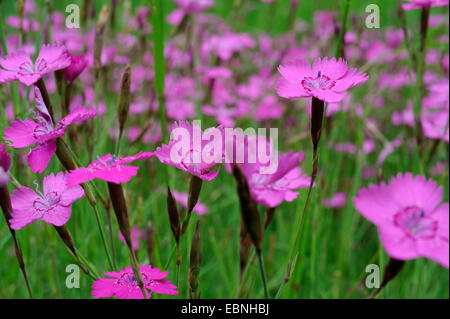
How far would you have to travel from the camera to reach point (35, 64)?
2.06 feet

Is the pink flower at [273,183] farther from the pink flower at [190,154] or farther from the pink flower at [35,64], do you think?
the pink flower at [35,64]

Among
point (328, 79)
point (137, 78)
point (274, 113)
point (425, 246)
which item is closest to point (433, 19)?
point (274, 113)

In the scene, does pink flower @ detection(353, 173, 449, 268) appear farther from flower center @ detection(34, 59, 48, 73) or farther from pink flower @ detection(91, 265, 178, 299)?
flower center @ detection(34, 59, 48, 73)

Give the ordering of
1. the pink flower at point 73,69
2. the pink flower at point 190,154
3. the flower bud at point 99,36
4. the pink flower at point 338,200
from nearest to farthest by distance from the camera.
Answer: the pink flower at point 190,154 → the pink flower at point 73,69 → the flower bud at point 99,36 → the pink flower at point 338,200

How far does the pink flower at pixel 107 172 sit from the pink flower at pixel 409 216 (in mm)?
236

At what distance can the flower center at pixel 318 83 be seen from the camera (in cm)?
57

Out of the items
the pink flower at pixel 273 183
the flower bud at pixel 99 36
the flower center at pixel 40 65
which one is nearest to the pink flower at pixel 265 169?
the pink flower at pixel 273 183

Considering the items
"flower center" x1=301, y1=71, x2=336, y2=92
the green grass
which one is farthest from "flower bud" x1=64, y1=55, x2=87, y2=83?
"flower center" x1=301, y1=71, x2=336, y2=92

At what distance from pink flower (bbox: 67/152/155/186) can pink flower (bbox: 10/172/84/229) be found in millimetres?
74

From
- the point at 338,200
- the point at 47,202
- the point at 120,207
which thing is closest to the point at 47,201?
the point at 47,202

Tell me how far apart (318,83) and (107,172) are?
285mm

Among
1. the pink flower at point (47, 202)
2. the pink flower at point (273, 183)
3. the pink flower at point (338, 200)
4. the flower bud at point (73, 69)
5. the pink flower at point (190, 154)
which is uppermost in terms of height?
the flower bud at point (73, 69)
